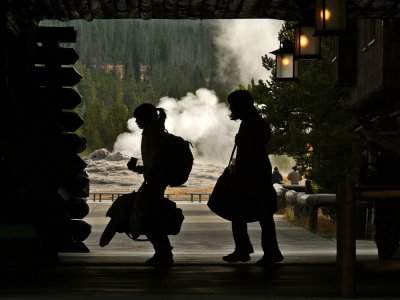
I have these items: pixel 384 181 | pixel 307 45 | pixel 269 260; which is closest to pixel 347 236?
pixel 384 181

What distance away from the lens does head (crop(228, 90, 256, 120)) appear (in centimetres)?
1274

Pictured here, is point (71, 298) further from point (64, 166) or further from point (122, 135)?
point (122, 135)

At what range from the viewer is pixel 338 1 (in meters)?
14.0

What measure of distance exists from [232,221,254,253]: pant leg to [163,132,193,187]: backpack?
77 centimetres

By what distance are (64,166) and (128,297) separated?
736 cm

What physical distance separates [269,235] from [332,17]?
8.83 ft

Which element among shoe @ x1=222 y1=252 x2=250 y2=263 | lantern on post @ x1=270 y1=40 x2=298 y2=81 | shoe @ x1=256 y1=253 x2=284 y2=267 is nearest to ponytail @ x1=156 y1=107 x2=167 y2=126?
shoe @ x1=222 y1=252 x2=250 y2=263

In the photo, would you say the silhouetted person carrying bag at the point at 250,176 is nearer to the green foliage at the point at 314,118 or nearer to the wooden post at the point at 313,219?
the wooden post at the point at 313,219

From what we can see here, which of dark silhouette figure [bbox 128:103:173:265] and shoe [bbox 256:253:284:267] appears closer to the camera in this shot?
dark silhouette figure [bbox 128:103:173:265]

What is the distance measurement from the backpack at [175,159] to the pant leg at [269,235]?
0.94 metres

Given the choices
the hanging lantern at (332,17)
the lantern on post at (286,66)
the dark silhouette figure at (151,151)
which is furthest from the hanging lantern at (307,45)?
the dark silhouette figure at (151,151)

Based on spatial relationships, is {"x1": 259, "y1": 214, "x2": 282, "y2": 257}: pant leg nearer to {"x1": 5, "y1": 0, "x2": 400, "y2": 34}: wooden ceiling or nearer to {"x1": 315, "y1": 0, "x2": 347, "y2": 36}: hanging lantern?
{"x1": 315, "y1": 0, "x2": 347, "y2": 36}: hanging lantern

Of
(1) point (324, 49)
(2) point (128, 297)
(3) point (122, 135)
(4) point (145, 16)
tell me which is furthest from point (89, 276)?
(3) point (122, 135)

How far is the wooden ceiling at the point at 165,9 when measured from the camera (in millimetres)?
14156
